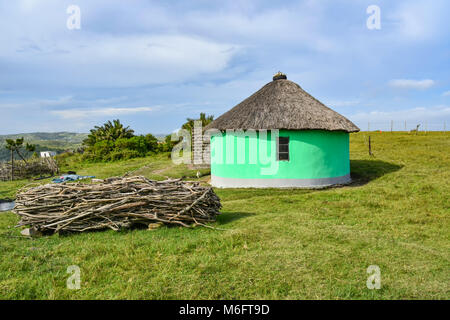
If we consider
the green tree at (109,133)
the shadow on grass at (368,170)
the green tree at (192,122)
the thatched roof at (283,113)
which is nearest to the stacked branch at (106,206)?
the thatched roof at (283,113)

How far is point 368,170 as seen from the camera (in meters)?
17.3

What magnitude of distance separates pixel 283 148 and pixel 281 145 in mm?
165

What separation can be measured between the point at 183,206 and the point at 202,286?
298 centimetres

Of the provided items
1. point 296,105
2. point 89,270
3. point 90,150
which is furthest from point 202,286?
point 90,150

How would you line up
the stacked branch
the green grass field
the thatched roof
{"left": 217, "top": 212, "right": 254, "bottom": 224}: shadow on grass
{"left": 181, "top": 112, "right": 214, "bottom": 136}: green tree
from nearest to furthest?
the green grass field → the stacked branch → {"left": 217, "top": 212, "right": 254, "bottom": 224}: shadow on grass → the thatched roof → {"left": 181, "top": 112, "right": 214, "bottom": 136}: green tree

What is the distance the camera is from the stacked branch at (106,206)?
20.9 ft

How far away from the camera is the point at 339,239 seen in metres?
5.77

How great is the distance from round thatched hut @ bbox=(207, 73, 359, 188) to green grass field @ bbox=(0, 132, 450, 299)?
215 inches

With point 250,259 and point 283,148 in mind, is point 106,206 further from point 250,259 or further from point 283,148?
point 283,148

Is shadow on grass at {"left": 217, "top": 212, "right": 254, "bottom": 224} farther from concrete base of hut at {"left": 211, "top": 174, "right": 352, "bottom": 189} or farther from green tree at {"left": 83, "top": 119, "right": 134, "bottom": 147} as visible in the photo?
green tree at {"left": 83, "top": 119, "right": 134, "bottom": 147}

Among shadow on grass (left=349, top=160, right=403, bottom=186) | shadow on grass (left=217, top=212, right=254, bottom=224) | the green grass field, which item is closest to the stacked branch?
the green grass field

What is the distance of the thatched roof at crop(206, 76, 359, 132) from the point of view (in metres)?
13.7

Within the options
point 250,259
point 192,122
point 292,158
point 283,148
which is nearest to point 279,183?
point 292,158

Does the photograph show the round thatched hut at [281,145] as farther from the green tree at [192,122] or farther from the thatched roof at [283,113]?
the green tree at [192,122]
